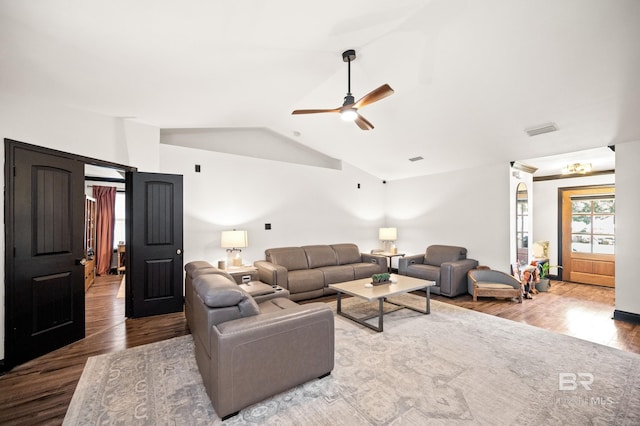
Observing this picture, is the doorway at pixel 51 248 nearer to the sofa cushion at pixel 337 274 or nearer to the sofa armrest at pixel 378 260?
the sofa cushion at pixel 337 274

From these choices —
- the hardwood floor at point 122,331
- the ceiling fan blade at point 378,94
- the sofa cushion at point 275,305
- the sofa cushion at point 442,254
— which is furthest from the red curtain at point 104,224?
the sofa cushion at point 442,254

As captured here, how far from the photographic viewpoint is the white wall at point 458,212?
5.11 meters

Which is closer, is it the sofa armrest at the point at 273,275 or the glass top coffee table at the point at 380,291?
the glass top coffee table at the point at 380,291

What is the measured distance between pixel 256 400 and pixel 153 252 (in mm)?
2866

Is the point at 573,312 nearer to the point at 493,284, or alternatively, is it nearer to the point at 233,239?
the point at 493,284

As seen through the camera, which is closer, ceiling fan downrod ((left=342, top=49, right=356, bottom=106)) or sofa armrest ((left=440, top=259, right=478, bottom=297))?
ceiling fan downrod ((left=342, top=49, right=356, bottom=106))

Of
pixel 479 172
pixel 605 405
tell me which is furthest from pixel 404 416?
pixel 479 172

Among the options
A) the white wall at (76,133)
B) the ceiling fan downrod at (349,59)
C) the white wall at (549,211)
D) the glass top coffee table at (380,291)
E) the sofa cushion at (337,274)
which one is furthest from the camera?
the white wall at (549,211)

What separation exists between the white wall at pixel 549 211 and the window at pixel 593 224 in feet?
1.00

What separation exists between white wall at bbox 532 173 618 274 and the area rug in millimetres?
4066

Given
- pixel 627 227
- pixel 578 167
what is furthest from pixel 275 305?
pixel 578 167

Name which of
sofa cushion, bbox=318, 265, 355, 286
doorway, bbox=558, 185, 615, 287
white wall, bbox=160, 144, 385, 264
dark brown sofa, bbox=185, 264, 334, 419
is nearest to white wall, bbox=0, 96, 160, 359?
white wall, bbox=160, 144, 385, 264

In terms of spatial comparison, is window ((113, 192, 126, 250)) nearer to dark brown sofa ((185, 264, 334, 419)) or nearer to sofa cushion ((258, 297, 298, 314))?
sofa cushion ((258, 297, 298, 314))

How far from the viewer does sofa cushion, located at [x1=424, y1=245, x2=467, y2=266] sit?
540 cm
